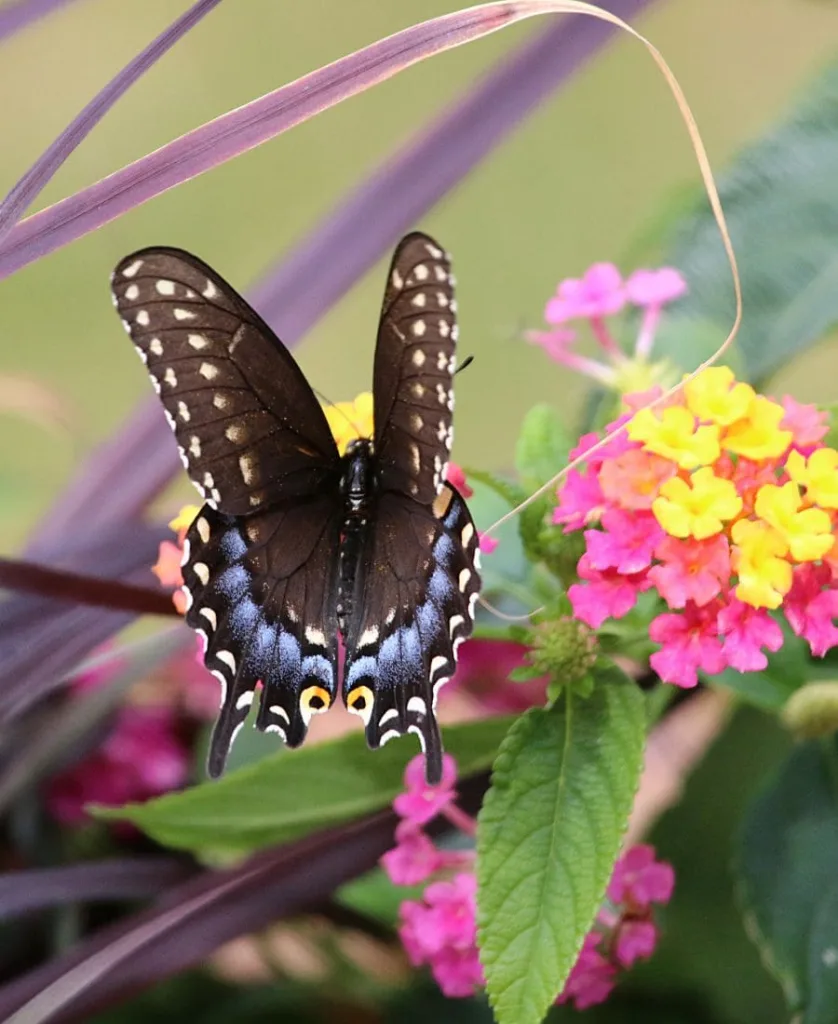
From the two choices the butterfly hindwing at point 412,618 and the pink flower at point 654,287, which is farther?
the pink flower at point 654,287

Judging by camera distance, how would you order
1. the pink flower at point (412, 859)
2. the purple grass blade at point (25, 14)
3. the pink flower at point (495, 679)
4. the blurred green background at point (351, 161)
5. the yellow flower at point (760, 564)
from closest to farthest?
the yellow flower at point (760, 564) → the pink flower at point (412, 859) → the purple grass blade at point (25, 14) → the pink flower at point (495, 679) → the blurred green background at point (351, 161)

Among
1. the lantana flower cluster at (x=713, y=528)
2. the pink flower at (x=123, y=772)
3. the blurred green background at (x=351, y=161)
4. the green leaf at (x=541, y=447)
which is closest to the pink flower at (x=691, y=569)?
the lantana flower cluster at (x=713, y=528)

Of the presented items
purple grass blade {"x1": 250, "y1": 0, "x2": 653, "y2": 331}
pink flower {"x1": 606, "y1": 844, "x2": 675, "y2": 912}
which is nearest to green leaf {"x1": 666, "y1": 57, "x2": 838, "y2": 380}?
purple grass blade {"x1": 250, "y1": 0, "x2": 653, "y2": 331}

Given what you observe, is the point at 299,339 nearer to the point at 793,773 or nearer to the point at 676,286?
the point at 676,286

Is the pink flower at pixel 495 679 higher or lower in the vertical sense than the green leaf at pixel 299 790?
lower

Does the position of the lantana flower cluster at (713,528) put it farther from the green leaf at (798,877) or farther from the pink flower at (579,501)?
the green leaf at (798,877)

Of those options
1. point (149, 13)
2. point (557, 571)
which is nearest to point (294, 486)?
point (557, 571)
